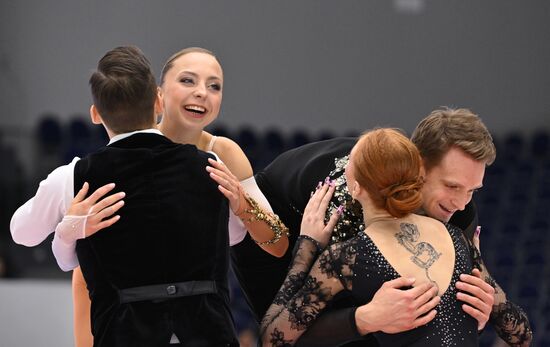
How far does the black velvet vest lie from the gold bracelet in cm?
22

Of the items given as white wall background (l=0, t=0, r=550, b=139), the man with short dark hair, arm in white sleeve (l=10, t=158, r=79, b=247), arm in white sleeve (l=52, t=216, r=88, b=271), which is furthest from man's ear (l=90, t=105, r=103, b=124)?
white wall background (l=0, t=0, r=550, b=139)

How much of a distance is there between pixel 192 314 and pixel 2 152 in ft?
21.2

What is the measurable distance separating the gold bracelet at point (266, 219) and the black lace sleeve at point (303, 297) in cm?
21

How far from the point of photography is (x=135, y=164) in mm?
2334

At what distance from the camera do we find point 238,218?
261 centimetres

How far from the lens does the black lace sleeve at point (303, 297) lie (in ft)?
7.82

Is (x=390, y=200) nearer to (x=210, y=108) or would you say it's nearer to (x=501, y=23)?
(x=210, y=108)

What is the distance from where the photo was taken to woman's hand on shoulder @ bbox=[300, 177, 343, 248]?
102 inches

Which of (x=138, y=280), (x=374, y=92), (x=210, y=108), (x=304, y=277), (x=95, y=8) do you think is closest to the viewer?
(x=138, y=280)

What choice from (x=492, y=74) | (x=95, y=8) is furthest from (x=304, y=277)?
(x=492, y=74)

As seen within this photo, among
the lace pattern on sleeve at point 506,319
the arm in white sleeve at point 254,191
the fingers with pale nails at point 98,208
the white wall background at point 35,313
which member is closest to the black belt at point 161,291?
the fingers with pale nails at point 98,208

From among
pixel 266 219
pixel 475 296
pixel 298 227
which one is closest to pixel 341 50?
pixel 298 227

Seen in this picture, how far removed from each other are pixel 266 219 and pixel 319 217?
0.16 metres

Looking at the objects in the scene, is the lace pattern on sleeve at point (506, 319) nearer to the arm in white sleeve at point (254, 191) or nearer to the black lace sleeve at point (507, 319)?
the black lace sleeve at point (507, 319)
